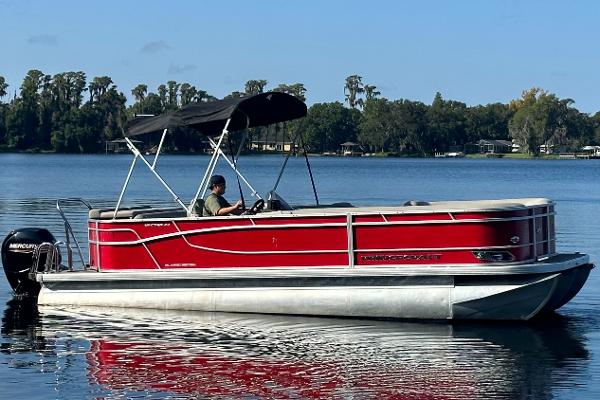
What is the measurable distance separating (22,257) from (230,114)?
→ 445cm

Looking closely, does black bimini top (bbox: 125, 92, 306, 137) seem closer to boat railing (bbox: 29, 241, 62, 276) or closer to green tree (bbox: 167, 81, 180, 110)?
boat railing (bbox: 29, 241, 62, 276)

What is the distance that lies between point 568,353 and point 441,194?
4960 centimetres

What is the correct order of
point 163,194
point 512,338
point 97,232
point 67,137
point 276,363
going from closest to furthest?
point 276,363 < point 512,338 < point 97,232 < point 163,194 < point 67,137

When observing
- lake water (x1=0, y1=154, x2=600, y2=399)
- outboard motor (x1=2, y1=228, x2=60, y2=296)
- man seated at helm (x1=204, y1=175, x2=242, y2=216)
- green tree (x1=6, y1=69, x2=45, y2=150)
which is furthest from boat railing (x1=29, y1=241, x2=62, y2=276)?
green tree (x1=6, y1=69, x2=45, y2=150)

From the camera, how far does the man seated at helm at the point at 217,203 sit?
59.3ft

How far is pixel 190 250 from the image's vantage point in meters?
18.0

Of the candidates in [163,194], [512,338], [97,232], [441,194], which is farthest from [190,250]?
[441,194]

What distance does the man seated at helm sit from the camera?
18.1 metres

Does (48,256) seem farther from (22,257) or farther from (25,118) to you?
(25,118)

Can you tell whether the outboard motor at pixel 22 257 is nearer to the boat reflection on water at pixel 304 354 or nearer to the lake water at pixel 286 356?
the lake water at pixel 286 356

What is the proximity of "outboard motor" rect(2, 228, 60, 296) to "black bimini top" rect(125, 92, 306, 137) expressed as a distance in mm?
2371

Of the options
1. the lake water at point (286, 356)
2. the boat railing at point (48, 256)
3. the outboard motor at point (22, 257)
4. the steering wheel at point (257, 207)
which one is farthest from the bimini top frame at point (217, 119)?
the lake water at point (286, 356)

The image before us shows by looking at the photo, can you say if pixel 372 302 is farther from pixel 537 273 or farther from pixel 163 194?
pixel 163 194

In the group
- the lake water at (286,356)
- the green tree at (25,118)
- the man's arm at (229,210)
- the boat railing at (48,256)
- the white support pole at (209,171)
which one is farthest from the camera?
the green tree at (25,118)
